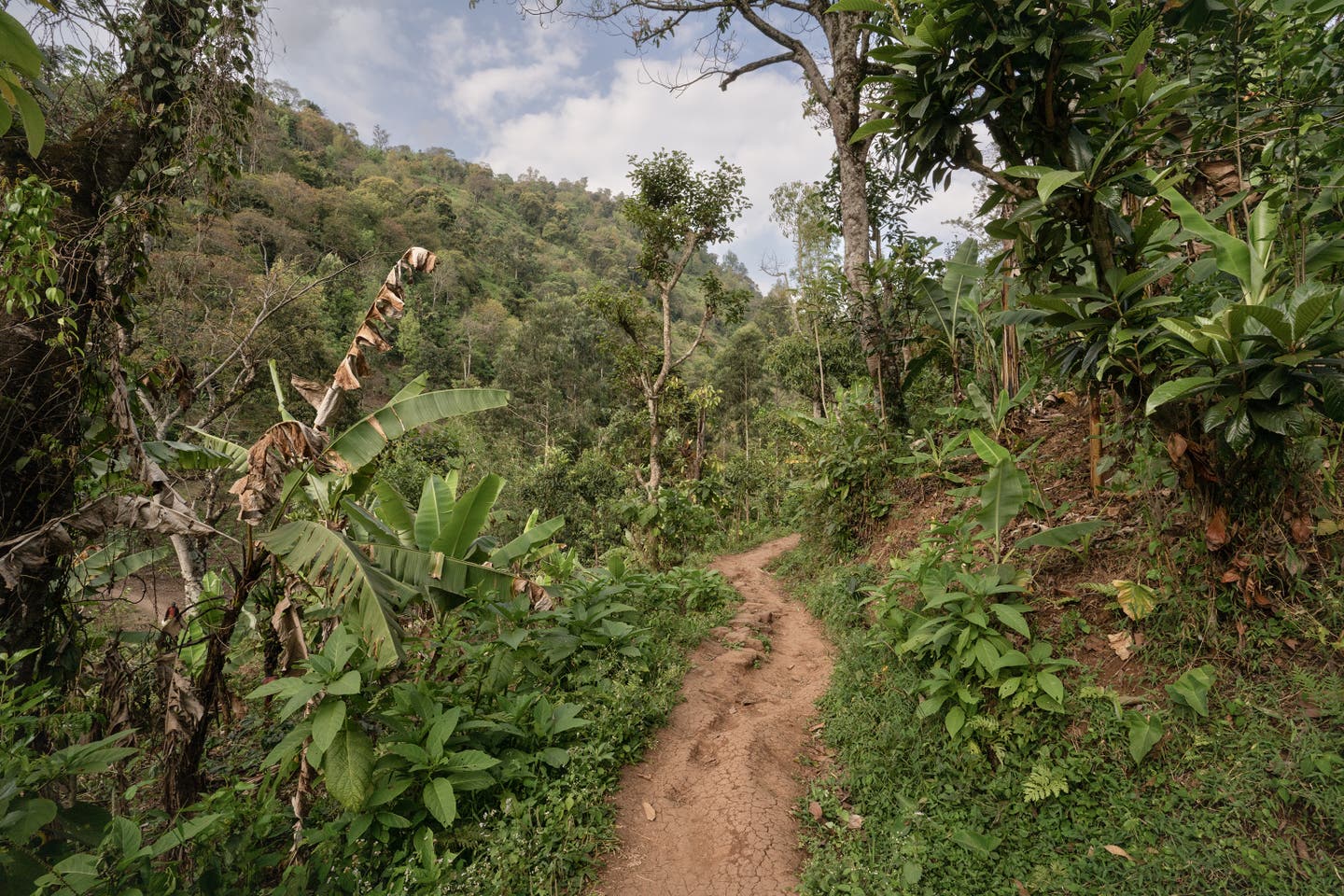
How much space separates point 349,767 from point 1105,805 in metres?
3.75

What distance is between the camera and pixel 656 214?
493 inches

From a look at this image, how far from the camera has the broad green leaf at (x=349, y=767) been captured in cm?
291

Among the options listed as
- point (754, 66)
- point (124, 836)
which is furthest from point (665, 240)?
point (124, 836)

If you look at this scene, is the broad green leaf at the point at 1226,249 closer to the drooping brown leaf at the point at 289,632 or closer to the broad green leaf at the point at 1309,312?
the broad green leaf at the point at 1309,312

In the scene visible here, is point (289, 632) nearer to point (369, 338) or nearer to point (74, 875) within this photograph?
point (74, 875)

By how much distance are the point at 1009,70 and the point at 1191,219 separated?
145 centimetres

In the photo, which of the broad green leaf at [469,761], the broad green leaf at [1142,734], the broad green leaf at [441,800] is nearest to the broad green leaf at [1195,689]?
the broad green leaf at [1142,734]

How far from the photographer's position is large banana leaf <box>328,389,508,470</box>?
3.94 meters

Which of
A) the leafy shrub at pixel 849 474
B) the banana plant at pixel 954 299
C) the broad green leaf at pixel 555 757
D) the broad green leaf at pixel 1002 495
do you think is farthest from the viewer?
the leafy shrub at pixel 849 474

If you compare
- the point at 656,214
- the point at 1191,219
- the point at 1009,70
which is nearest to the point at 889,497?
the point at 1191,219

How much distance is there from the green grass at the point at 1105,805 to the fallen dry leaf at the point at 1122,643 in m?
0.31

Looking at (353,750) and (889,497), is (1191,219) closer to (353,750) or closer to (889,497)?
(889,497)

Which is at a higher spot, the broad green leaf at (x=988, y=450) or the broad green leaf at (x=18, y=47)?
the broad green leaf at (x=18, y=47)

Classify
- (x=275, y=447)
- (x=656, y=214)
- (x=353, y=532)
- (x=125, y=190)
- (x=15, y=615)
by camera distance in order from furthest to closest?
(x=656, y=214)
(x=353, y=532)
(x=125, y=190)
(x=275, y=447)
(x=15, y=615)
